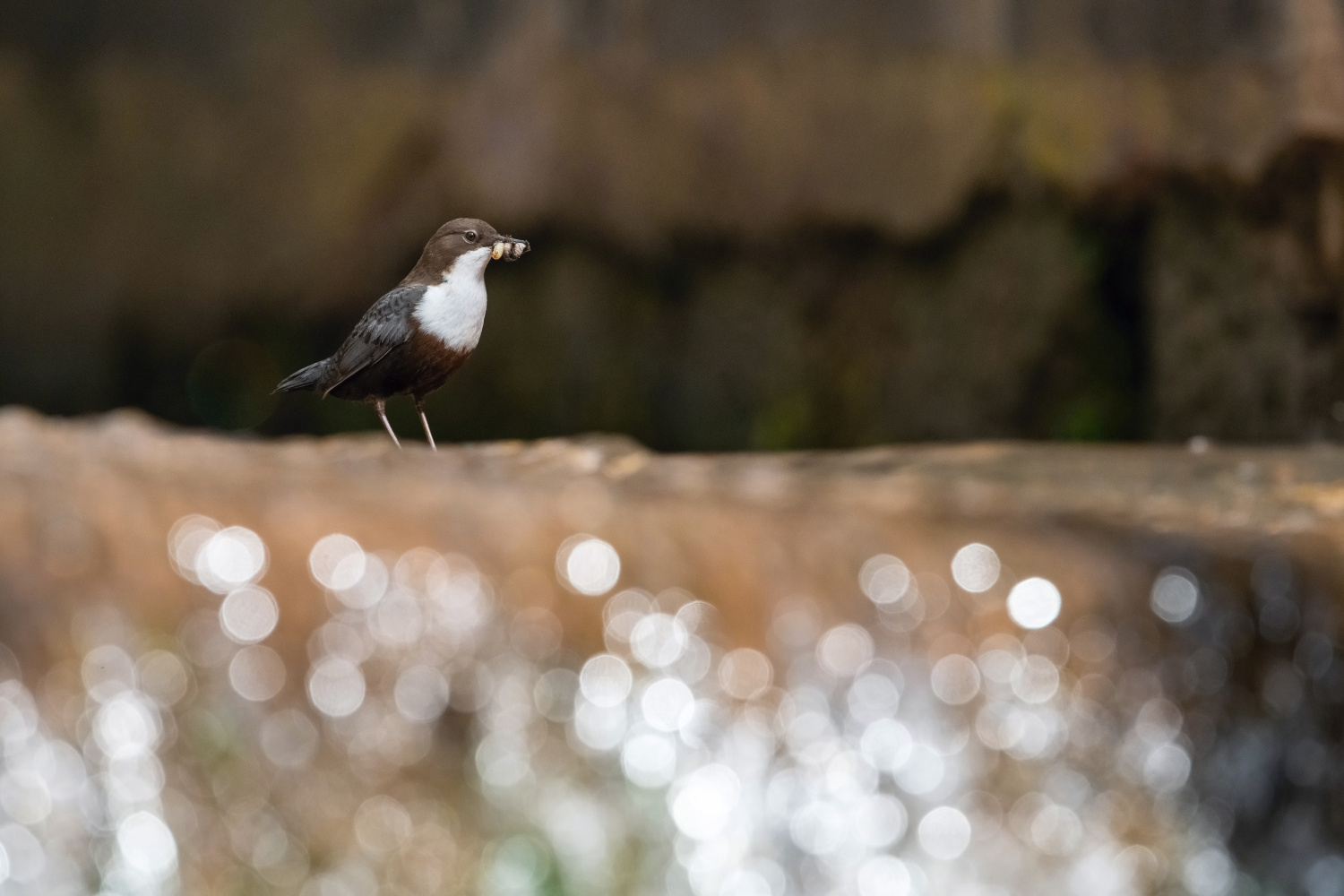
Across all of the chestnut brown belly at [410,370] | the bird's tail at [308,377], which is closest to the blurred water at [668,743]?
the chestnut brown belly at [410,370]

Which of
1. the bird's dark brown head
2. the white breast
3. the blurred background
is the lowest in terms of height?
the blurred background

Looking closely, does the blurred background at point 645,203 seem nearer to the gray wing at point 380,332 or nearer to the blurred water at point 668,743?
the gray wing at point 380,332

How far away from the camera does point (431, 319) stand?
257cm

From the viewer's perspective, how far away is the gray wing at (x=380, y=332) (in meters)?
2.59

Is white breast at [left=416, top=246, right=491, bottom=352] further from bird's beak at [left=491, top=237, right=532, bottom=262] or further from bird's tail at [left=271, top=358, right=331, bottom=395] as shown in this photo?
bird's tail at [left=271, top=358, right=331, bottom=395]

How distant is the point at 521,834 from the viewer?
70.1 inches

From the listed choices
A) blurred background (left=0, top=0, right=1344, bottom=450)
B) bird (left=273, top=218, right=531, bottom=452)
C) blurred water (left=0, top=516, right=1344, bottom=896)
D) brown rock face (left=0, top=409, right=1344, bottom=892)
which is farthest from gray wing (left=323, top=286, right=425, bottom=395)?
blurred background (left=0, top=0, right=1344, bottom=450)

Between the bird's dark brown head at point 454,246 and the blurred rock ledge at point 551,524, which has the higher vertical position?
the bird's dark brown head at point 454,246

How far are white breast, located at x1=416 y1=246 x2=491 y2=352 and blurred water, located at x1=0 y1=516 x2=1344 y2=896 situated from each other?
833 mm

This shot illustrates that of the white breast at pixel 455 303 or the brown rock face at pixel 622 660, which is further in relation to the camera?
the white breast at pixel 455 303

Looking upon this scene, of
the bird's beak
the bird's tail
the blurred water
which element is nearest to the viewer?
the blurred water

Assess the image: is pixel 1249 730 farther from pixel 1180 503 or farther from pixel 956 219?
pixel 956 219

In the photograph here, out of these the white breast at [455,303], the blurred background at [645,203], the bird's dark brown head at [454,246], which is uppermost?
the bird's dark brown head at [454,246]

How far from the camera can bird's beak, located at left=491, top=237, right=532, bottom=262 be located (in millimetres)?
2537
